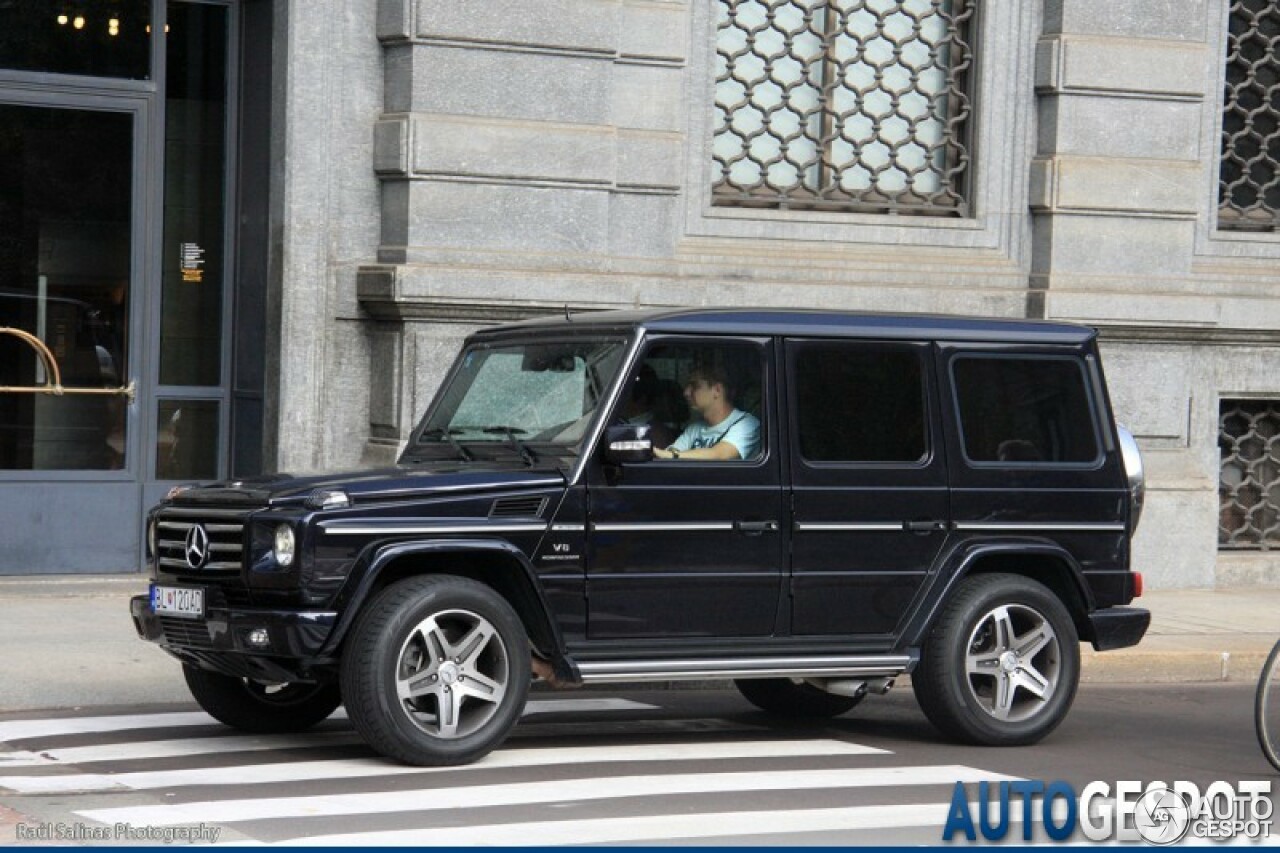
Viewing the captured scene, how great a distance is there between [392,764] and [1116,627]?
11.8 ft

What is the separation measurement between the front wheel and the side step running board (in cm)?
154

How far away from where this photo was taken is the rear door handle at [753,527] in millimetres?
9539

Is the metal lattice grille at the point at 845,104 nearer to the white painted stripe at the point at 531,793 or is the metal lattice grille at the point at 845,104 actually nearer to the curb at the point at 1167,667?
the curb at the point at 1167,667

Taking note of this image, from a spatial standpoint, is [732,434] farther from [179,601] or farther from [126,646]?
[126,646]

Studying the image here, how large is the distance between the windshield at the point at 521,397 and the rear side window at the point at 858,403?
3.04 feet

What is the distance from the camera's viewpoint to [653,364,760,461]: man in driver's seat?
9.66m

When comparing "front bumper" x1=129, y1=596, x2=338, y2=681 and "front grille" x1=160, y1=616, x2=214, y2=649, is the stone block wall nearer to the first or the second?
"front grille" x1=160, y1=616, x2=214, y2=649

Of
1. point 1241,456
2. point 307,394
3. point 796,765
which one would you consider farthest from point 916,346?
point 1241,456

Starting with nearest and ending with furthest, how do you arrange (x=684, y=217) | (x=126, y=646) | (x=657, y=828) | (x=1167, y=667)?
(x=657, y=828), (x=126, y=646), (x=1167, y=667), (x=684, y=217)

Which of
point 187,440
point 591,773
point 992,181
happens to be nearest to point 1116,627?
point 591,773

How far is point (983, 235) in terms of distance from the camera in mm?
16594

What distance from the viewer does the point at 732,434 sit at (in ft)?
31.8

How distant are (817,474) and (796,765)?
4.31 ft

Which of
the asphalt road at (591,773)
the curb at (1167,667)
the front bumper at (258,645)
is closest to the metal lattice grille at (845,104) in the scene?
the curb at (1167,667)
